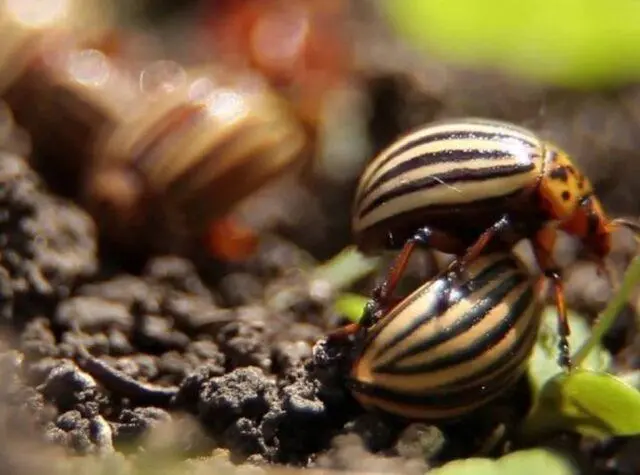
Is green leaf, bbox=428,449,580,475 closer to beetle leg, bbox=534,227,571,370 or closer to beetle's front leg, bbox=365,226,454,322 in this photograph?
beetle leg, bbox=534,227,571,370

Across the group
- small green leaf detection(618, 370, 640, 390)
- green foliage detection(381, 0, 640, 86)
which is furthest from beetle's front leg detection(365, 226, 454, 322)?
green foliage detection(381, 0, 640, 86)

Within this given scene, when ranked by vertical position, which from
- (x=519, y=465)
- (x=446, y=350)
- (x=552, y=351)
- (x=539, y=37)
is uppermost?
(x=539, y=37)

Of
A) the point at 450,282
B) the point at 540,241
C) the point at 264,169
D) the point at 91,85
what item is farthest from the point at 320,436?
the point at 91,85

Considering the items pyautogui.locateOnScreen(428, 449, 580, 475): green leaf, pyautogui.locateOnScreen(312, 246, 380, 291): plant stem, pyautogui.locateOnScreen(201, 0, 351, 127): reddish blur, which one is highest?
pyautogui.locateOnScreen(201, 0, 351, 127): reddish blur

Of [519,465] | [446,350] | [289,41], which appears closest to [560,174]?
[446,350]

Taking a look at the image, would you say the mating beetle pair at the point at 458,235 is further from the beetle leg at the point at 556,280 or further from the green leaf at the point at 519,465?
the green leaf at the point at 519,465

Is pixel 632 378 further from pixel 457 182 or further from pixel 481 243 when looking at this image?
pixel 457 182
